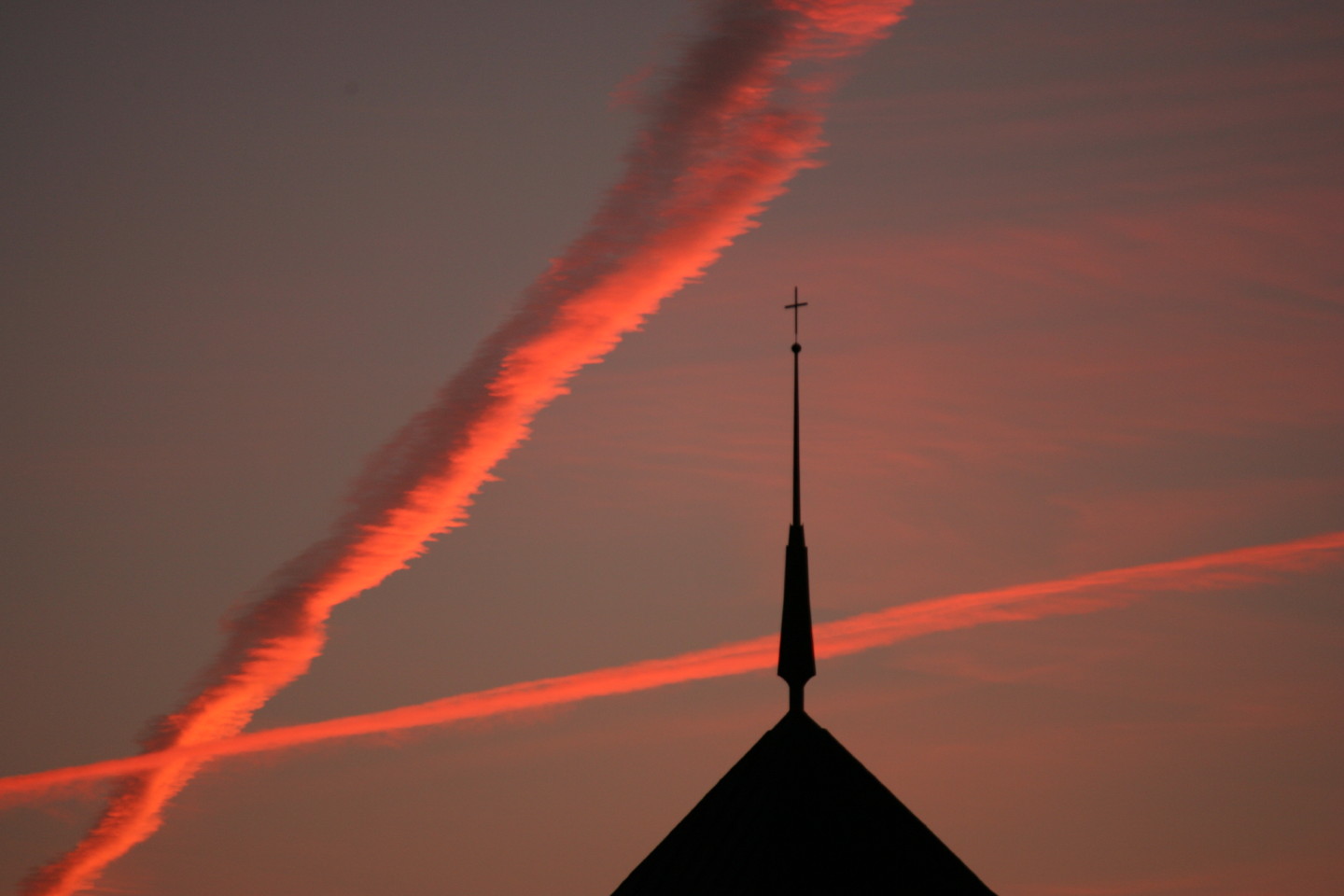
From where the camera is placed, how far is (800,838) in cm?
8262

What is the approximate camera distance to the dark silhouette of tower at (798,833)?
81938 millimetres

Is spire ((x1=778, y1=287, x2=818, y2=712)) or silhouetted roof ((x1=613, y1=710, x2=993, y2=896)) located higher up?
spire ((x1=778, y1=287, x2=818, y2=712))

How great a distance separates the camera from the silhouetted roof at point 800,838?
81875 mm

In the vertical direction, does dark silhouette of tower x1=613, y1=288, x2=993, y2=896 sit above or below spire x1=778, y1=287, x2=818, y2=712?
below

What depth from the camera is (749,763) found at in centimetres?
8756

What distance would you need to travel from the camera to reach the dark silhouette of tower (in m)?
81.9

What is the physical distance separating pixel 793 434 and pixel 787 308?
4732mm

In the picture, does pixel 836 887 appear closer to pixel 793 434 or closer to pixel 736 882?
pixel 736 882

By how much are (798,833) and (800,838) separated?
29 centimetres

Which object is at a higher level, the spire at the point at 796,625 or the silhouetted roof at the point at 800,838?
the spire at the point at 796,625

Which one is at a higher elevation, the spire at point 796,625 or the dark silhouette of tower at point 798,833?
the spire at point 796,625

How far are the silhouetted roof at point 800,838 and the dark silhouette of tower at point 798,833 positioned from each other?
1.2 inches

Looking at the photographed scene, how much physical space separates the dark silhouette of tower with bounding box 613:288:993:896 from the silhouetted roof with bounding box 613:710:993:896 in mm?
31

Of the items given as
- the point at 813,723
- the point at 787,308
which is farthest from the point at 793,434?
the point at 813,723
